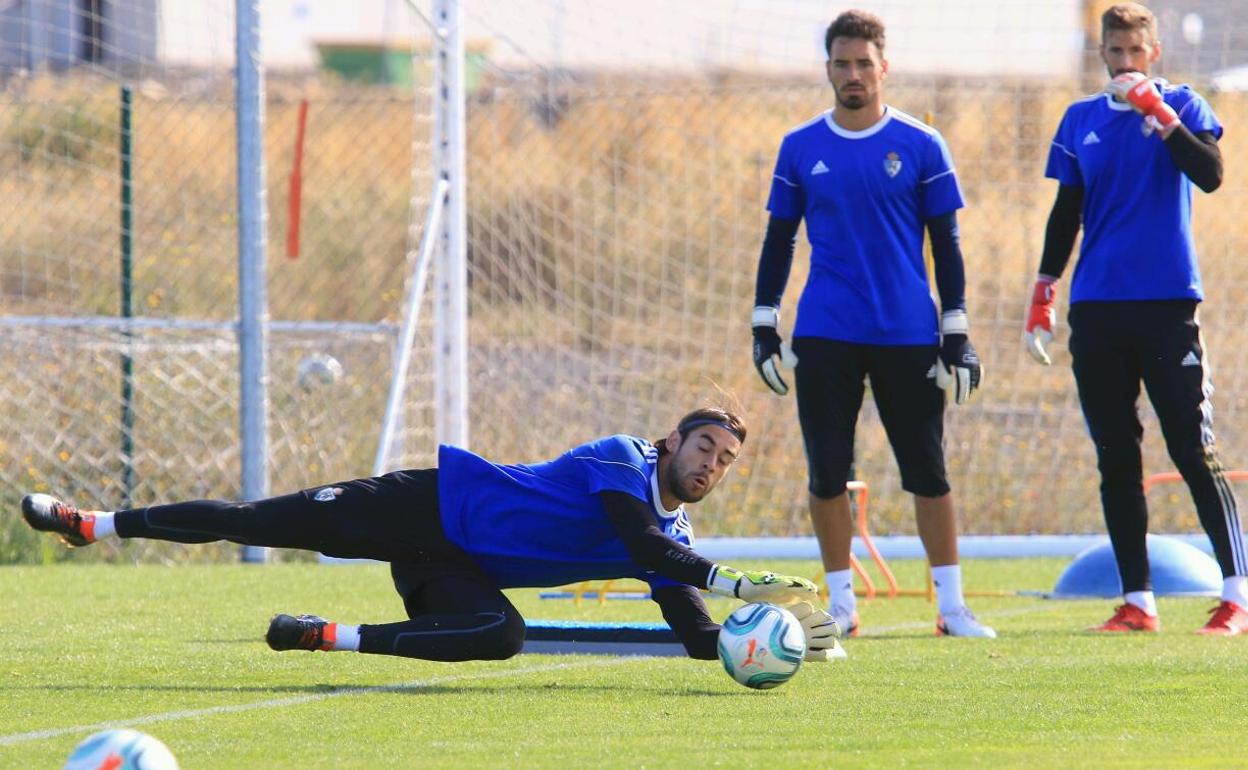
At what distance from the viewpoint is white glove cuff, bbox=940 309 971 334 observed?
714cm

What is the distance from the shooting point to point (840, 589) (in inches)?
285

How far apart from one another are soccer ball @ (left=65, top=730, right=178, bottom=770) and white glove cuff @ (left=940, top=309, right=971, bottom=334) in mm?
4175

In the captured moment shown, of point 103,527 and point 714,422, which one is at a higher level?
point 714,422

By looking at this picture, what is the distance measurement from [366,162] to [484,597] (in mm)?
20566

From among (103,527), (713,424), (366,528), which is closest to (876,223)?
(713,424)

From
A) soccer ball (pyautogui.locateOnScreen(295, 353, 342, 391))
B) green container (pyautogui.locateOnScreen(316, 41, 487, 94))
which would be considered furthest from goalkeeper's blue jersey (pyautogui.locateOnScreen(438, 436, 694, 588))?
green container (pyautogui.locateOnScreen(316, 41, 487, 94))

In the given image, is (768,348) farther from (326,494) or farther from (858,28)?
(326,494)

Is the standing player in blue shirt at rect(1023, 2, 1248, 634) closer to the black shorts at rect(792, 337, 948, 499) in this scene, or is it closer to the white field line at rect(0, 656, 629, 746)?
the black shorts at rect(792, 337, 948, 499)

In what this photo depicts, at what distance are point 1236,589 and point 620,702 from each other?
2.97m

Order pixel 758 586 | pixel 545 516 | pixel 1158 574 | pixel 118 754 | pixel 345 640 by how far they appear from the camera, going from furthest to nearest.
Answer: pixel 1158 574, pixel 545 516, pixel 345 640, pixel 758 586, pixel 118 754

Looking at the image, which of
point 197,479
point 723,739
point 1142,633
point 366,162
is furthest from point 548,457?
point 366,162

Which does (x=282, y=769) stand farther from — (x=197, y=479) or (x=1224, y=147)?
(x=1224, y=147)

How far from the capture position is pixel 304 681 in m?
5.68

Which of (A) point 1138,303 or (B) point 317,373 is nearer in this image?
(A) point 1138,303
